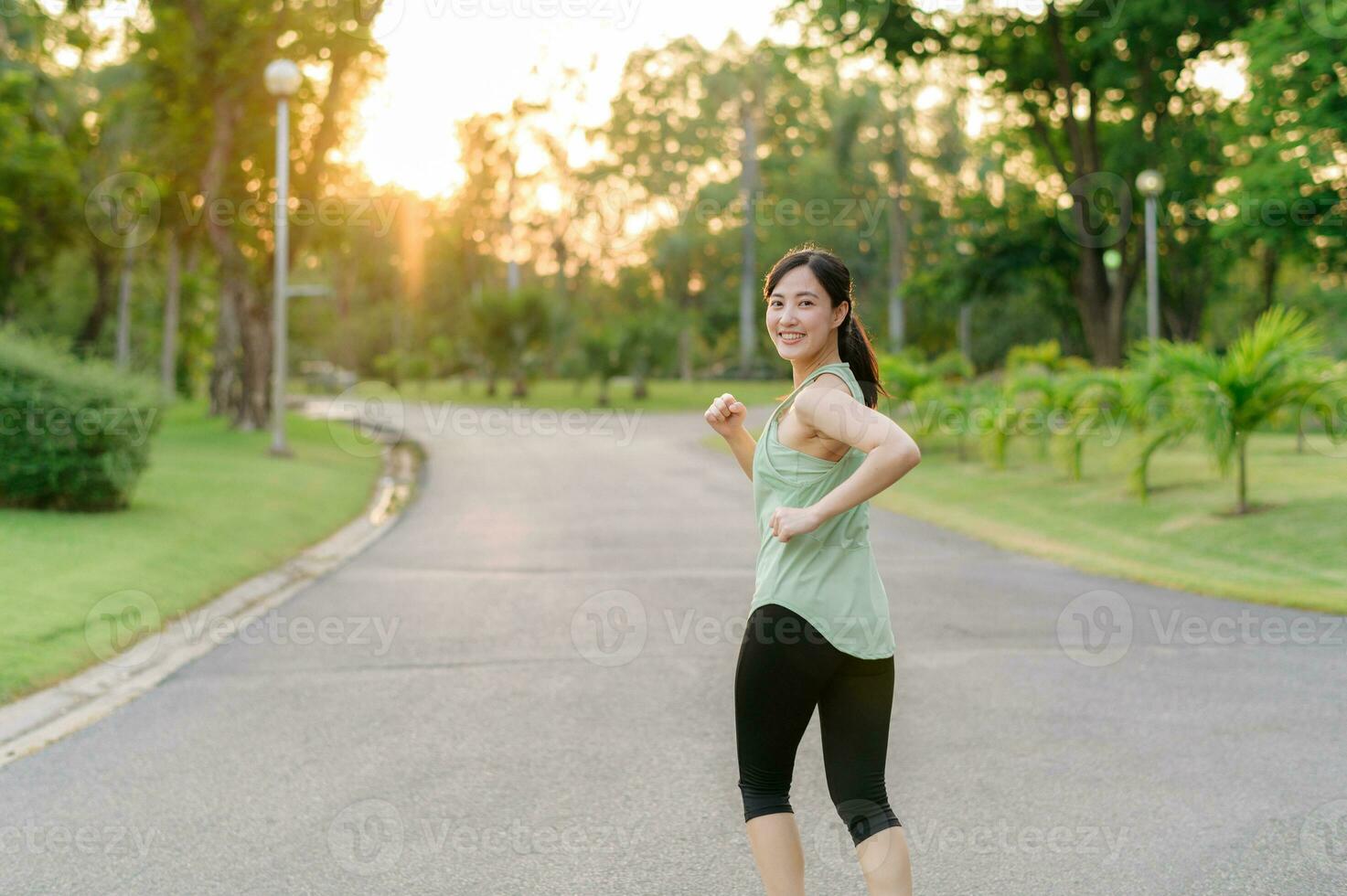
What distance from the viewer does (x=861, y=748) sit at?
3.20 m

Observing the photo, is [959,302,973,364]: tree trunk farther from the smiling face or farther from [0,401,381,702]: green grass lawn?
the smiling face

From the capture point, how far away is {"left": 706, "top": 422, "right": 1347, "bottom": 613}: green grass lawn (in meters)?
10.8

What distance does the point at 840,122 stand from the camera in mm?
55875

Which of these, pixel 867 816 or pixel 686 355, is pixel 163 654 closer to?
pixel 867 816

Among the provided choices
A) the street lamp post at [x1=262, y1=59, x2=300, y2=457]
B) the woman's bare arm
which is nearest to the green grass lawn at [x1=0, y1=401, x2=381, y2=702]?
the street lamp post at [x1=262, y1=59, x2=300, y2=457]

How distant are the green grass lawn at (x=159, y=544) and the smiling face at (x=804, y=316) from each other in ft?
17.9

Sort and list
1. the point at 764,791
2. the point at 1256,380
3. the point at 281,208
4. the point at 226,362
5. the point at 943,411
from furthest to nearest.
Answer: the point at 226,362, the point at 943,411, the point at 281,208, the point at 1256,380, the point at 764,791

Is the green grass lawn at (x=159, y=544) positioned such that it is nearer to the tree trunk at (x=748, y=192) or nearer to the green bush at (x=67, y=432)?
the green bush at (x=67, y=432)

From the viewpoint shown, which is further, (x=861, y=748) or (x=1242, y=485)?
(x=1242, y=485)

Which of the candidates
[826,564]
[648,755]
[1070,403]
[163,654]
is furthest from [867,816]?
[1070,403]

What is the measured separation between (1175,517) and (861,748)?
464 inches

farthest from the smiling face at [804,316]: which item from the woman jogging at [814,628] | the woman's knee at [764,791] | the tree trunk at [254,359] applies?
the tree trunk at [254,359]

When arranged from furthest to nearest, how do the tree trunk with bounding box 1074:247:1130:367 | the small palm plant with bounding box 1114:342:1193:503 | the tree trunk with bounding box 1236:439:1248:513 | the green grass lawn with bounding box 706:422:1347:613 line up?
the tree trunk with bounding box 1074:247:1130:367
the small palm plant with bounding box 1114:342:1193:503
the tree trunk with bounding box 1236:439:1248:513
the green grass lawn with bounding box 706:422:1347:613

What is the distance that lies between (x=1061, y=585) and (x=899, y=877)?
7949 mm
